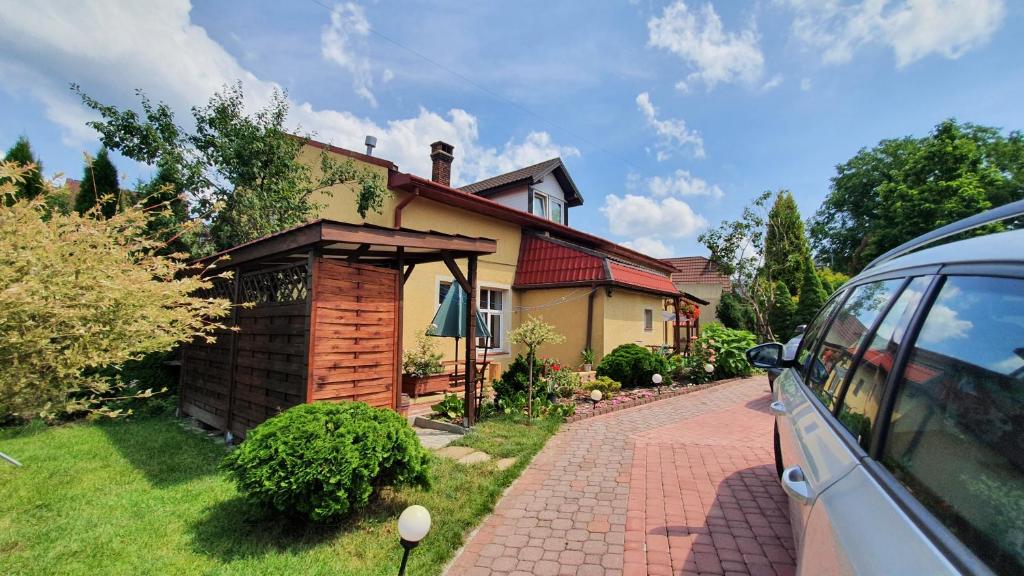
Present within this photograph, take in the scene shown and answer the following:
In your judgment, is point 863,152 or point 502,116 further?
point 863,152

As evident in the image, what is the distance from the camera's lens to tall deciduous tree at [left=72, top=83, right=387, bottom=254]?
7824 millimetres

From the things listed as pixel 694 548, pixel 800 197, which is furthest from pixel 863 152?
pixel 694 548

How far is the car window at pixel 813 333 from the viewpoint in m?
2.67

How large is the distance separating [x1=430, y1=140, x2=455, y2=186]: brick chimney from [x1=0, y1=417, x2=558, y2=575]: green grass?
9250mm

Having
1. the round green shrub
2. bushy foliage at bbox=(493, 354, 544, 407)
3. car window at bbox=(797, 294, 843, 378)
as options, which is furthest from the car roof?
bushy foliage at bbox=(493, 354, 544, 407)

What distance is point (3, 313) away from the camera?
7.77 ft

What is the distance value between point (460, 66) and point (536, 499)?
8.76m

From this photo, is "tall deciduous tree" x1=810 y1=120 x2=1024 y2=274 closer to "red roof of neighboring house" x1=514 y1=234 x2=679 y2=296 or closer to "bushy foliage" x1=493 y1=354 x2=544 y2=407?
"red roof of neighboring house" x1=514 y1=234 x2=679 y2=296

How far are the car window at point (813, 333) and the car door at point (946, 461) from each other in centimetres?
150

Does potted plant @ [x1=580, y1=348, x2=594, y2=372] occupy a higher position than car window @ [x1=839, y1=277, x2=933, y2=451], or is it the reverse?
car window @ [x1=839, y1=277, x2=933, y2=451]

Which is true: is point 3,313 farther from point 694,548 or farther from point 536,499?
point 694,548

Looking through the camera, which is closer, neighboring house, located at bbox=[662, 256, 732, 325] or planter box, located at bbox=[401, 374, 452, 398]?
planter box, located at bbox=[401, 374, 452, 398]

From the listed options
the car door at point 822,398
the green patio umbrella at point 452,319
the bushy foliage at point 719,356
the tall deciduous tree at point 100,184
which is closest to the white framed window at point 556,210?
the bushy foliage at point 719,356

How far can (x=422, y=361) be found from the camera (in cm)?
855
